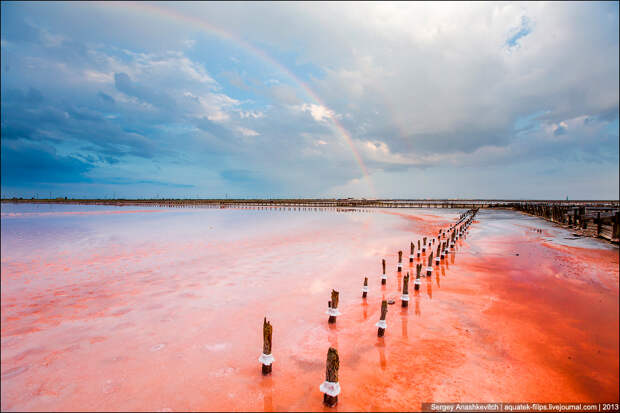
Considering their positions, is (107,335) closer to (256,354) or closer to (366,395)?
(256,354)

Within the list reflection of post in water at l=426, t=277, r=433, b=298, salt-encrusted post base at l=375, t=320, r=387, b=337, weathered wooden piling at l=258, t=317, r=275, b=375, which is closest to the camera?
weathered wooden piling at l=258, t=317, r=275, b=375

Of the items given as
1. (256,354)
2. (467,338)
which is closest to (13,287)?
(256,354)

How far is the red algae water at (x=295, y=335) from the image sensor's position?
6.59 metres

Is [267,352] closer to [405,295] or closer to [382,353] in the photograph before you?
[382,353]

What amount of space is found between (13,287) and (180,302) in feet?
27.7

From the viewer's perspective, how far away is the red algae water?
659 centimetres

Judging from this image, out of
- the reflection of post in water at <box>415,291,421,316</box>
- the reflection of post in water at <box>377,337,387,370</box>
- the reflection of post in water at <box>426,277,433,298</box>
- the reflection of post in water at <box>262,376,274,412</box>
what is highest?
the reflection of post in water at <box>426,277,433,298</box>

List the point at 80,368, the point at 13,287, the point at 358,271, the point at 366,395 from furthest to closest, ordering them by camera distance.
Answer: the point at 358,271 < the point at 13,287 < the point at 80,368 < the point at 366,395

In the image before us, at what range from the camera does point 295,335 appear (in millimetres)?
9164

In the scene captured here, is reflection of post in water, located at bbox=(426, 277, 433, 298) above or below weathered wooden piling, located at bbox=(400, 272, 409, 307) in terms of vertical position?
below

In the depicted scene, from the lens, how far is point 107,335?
9211 millimetres

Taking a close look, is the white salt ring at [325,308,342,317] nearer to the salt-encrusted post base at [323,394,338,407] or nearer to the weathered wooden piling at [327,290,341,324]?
the weathered wooden piling at [327,290,341,324]

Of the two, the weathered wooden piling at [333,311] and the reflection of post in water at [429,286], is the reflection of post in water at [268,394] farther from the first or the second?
the reflection of post in water at [429,286]

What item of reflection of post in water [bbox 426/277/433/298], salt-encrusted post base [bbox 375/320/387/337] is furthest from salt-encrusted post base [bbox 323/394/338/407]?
reflection of post in water [bbox 426/277/433/298]
